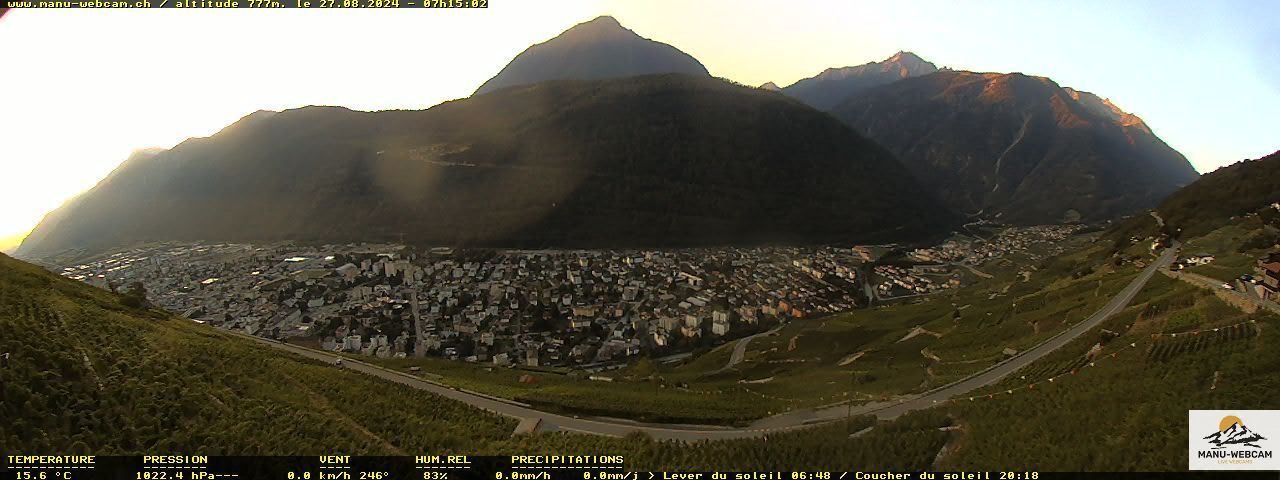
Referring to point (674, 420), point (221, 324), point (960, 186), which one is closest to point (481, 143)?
point (221, 324)

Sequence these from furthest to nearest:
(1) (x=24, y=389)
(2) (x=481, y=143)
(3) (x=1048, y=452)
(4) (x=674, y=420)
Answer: (2) (x=481, y=143)
(4) (x=674, y=420)
(3) (x=1048, y=452)
(1) (x=24, y=389)

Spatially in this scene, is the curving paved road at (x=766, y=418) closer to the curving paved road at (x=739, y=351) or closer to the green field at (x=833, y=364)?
the green field at (x=833, y=364)

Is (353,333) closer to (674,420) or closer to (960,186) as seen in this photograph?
(674,420)

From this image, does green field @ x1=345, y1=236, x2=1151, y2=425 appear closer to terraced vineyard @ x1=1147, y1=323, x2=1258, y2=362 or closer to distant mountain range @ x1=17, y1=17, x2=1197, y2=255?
terraced vineyard @ x1=1147, y1=323, x2=1258, y2=362

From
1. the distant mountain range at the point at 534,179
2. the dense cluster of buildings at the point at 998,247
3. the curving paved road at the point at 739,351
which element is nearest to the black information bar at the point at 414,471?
the curving paved road at the point at 739,351

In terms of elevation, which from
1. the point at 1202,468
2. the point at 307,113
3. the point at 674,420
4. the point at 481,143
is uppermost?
the point at 307,113

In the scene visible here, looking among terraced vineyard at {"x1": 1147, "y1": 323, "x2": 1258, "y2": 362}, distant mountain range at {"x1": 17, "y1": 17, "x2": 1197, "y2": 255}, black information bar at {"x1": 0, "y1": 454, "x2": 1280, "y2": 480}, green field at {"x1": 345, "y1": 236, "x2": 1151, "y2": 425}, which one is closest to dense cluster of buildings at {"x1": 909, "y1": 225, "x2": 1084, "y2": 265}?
distant mountain range at {"x1": 17, "y1": 17, "x2": 1197, "y2": 255}
